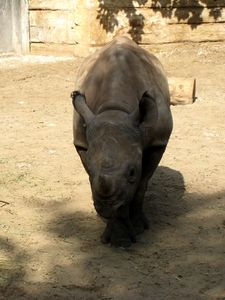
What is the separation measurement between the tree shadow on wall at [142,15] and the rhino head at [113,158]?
25.2 ft

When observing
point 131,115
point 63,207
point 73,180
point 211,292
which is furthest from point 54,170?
point 211,292

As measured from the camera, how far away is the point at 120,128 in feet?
12.9

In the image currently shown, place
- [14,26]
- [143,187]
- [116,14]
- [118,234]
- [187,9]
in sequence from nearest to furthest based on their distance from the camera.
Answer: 1. [118,234]
2. [143,187]
3. [116,14]
4. [187,9]
5. [14,26]

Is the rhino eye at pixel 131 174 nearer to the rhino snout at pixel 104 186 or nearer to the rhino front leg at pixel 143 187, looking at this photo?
the rhino snout at pixel 104 186

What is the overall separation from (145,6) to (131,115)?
7.89 m

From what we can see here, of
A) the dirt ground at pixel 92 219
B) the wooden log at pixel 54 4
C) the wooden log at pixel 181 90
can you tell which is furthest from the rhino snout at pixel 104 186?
the wooden log at pixel 54 4

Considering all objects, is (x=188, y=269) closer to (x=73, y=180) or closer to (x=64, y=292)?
(x=64, y=292)

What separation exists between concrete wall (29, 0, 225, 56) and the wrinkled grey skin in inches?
251

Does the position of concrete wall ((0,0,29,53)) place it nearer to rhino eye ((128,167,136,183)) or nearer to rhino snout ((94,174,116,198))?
rhino eye ((128,167,136,183))

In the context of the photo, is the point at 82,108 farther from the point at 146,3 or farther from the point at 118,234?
the point at 146,3

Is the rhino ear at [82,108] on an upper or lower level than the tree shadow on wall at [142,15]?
upper

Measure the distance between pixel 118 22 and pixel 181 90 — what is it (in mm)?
3036

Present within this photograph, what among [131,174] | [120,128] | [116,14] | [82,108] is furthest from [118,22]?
[131,174]

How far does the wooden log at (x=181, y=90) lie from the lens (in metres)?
8.98
